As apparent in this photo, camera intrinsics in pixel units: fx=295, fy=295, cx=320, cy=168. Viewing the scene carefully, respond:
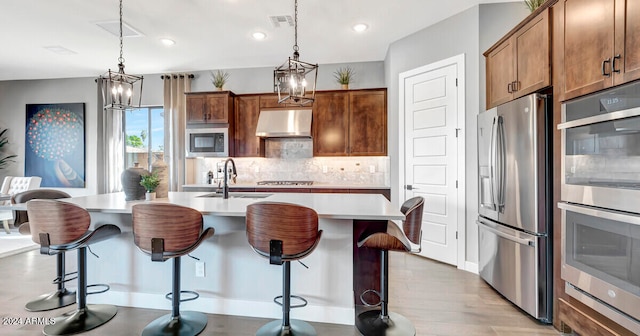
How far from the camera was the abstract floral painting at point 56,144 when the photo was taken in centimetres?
565

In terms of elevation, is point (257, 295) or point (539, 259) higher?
point (539, 259)

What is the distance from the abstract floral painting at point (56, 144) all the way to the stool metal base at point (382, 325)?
6041 millimetres

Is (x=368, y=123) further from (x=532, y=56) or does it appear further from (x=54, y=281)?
(x=54, y=281)

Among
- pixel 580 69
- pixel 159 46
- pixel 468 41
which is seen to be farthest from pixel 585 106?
pixel 159 46

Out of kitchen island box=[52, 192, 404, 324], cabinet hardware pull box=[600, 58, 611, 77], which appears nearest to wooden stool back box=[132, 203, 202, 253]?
kitchen island box=[52, 192, 404, 324]

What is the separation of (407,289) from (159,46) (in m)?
4.60

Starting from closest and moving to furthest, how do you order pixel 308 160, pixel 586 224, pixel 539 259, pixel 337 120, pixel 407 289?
Answer: pixel 586 224 < pixel 539 259 < pixel 407 289 < pixel 337 120 < pixel 308 160

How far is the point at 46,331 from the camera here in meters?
2.06

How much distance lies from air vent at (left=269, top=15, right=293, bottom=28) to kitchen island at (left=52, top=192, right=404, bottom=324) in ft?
7.73

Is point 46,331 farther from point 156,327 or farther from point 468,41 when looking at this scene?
point 468,41

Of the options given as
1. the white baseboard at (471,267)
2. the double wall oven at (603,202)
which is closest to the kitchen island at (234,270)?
the double wall oven at (603,202)

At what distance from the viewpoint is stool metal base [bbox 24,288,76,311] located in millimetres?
2428

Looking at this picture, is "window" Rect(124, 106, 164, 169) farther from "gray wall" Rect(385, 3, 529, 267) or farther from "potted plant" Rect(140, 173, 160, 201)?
"gray wall" Rect(385, 3, 529, 267)

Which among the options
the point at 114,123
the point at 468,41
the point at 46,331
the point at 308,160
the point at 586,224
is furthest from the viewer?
the point at 114,123
